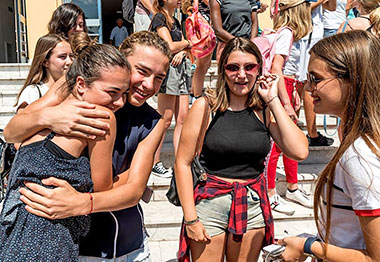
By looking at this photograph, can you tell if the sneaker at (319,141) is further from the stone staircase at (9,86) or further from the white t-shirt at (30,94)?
the stone staircase at (9,86)

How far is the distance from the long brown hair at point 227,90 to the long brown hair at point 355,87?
0.75m

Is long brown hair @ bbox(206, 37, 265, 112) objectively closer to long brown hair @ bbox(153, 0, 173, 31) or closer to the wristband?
the wristband

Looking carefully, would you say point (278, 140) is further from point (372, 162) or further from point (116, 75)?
point (116, 75)

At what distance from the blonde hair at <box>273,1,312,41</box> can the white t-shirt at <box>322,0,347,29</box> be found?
2014mm

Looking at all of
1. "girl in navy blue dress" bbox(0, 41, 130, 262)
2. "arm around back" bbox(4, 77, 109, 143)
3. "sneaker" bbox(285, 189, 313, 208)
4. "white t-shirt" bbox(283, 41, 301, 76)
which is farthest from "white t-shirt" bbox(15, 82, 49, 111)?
"sneaker" bbox(285, 189, 313, 208)

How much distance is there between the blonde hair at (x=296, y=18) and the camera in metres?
3.42

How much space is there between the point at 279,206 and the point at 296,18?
187cm

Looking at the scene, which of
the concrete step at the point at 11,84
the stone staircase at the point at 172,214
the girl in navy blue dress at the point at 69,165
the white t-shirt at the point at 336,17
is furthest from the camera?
the concrete step at the point at 11,84

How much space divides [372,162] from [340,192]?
18 cm

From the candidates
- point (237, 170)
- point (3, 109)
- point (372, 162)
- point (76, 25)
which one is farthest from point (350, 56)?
point (3, 109)

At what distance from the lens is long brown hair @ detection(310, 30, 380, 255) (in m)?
1.23

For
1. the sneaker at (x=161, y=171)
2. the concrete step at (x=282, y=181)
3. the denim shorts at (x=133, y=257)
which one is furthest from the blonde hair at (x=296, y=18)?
the denim shorts at (x=133, y=257)

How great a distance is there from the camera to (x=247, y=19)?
12.5ft

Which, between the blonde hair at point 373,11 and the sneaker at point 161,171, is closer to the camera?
the blonde hair at point 373,11
